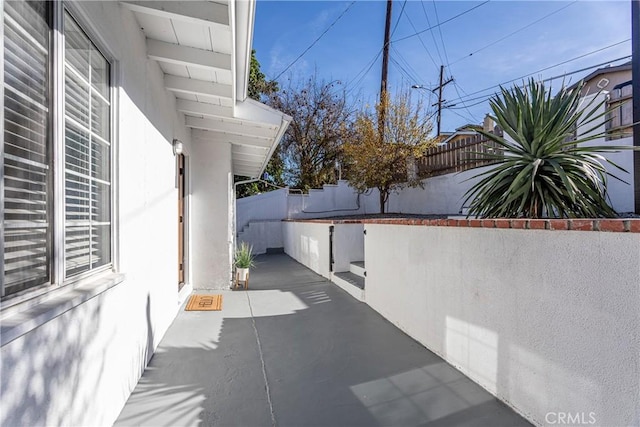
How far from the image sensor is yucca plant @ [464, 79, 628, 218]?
3.63 meters

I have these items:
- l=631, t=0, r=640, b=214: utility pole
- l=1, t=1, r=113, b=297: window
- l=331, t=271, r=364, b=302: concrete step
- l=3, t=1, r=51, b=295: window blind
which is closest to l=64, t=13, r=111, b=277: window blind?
l=1, t=1, r=113, b=297: window

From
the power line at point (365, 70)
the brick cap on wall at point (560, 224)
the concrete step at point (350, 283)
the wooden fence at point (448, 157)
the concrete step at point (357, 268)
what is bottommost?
the concrete step at point (350, 283)

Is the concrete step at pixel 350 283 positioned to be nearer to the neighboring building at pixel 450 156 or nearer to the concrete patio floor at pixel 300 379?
the concrete patio floor at pixel 300 379

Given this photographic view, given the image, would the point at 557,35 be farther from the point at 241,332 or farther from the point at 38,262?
the point at 38,262

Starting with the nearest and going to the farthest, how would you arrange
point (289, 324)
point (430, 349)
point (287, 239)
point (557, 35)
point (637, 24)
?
point (637, 24) < point (430, 349) < point (289, 324) < point (557, 35) < point (287, 239)

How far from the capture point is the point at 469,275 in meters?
3.57

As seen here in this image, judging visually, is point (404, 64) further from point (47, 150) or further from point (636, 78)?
point (47, 150)

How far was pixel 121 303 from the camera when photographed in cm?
300

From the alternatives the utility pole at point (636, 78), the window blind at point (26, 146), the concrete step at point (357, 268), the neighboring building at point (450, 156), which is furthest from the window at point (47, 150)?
the neighboring building at point (450, 156)

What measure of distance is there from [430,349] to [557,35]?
1286 cm

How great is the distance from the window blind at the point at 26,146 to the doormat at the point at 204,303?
14.7 ft

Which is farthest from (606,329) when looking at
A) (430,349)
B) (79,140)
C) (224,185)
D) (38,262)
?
(224,185)

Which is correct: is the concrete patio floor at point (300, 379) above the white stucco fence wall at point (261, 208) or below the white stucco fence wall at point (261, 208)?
below

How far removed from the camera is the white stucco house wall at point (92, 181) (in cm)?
166
